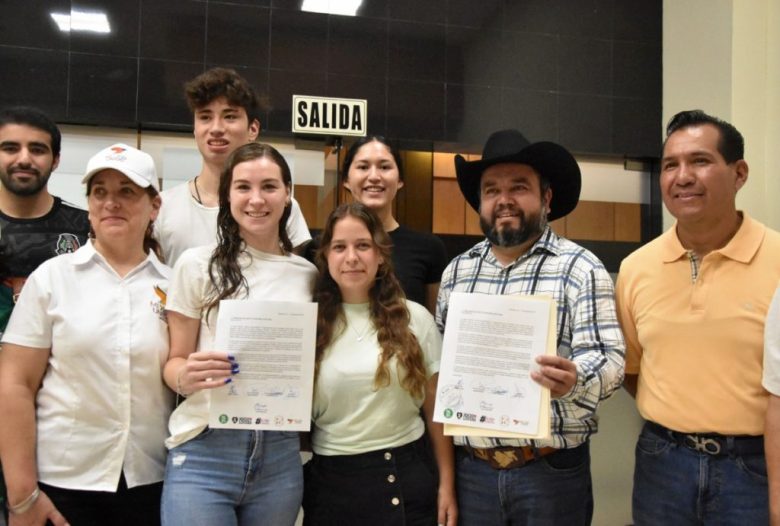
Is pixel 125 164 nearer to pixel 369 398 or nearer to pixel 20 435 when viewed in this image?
pixel 20 435

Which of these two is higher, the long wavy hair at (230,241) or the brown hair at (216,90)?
the brown hair at (216,90)

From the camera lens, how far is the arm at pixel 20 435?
6.07 ft

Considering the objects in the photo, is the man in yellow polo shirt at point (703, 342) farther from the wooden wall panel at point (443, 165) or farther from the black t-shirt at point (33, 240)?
the wooden wall panel at point (443, 165)

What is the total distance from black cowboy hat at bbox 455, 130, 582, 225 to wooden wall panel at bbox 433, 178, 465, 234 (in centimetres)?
353

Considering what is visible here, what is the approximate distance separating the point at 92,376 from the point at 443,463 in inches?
43.1

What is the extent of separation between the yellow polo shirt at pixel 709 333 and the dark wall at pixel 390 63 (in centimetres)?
374

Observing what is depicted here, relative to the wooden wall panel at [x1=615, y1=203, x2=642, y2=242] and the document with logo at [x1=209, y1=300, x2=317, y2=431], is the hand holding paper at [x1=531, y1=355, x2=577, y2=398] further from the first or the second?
the wooden wall panel at [x1=615, y1=203, x2=642, y2=242]

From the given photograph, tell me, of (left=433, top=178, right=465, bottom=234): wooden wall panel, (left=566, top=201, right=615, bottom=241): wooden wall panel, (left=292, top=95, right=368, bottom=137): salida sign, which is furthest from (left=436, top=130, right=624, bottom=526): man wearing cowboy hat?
(left=566, top=201, right=615, bottom=241): wooden wall panel

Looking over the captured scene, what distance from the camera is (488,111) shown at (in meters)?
5.78

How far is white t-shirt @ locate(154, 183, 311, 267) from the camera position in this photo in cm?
249

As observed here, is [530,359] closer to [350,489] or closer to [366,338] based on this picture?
[366,338]

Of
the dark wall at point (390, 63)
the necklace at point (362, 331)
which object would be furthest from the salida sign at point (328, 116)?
the necklace at point (362, 331)

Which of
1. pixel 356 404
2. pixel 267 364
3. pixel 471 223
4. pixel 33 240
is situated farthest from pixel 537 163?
pixel 471 223

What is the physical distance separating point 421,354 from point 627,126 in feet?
15.3
